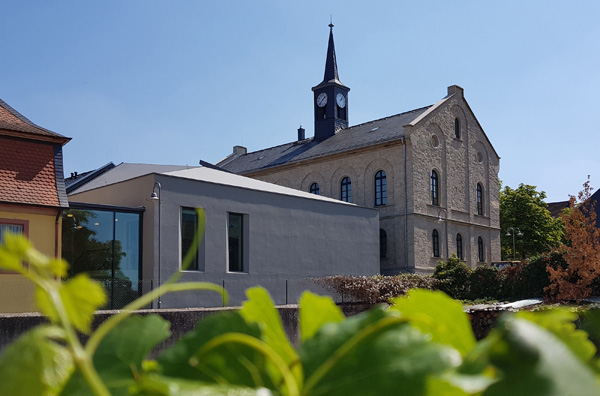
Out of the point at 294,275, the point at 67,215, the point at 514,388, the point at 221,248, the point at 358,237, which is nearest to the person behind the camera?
the point at 514,388

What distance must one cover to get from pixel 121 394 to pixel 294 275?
68.8 ft

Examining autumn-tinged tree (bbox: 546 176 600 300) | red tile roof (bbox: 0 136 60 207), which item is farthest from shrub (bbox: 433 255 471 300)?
red tile roof (bbox: 0 136 60 207)

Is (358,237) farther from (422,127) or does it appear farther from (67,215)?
(67,215)

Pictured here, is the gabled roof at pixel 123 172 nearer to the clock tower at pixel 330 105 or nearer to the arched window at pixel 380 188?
the arched window at pixel 380 188

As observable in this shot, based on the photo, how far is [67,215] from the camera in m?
16.3

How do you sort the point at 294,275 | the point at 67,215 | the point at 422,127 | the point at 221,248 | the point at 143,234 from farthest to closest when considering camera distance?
the point at 422,127 < the point at 294,275 < the point at 221,248 < the point at 143,234 < the point at 67,215

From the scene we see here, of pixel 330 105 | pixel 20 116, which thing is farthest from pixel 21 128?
pixel 330 105

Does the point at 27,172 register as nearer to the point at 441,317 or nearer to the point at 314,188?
the point at 441,317

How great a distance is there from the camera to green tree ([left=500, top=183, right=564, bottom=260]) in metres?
39.6

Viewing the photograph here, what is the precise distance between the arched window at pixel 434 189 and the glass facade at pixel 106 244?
18.0 meters

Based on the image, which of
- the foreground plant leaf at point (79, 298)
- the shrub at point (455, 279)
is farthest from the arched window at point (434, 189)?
the foreground plant leaf at point (79, 298)

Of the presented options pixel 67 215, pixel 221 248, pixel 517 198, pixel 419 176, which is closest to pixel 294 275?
pixel 221 248

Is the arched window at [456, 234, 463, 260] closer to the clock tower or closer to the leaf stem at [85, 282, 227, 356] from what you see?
the clock tower

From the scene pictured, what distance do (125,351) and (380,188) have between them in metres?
30.7
